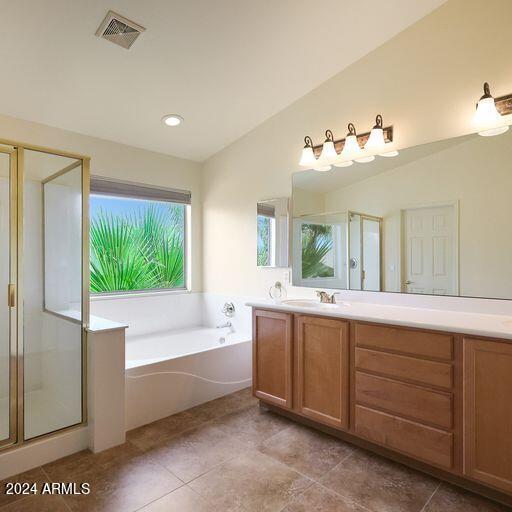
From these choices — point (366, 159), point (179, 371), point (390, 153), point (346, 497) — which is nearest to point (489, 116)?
point (390, 153)

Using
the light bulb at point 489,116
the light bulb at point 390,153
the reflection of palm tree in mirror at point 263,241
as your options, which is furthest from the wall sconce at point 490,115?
the reflection of palm tree in mirror at point 263,241

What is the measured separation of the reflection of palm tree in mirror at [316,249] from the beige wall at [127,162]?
1492mm

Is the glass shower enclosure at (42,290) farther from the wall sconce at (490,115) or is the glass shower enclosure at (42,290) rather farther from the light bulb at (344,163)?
the wall sconce at (490,115)

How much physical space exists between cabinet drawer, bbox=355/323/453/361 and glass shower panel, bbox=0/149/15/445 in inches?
81.3

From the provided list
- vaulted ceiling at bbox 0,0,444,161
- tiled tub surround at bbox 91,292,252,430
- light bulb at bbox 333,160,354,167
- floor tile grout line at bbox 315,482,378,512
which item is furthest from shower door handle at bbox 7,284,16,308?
light bulb at bbox 333,160,354,167

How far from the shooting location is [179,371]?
278cm

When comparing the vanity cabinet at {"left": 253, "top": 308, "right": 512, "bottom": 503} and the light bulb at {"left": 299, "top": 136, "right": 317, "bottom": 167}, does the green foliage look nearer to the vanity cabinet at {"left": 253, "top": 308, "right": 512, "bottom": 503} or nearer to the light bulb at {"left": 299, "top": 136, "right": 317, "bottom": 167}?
the light bulb at {"left": 299, "top": 136, "right": 317, "bottom": 167}

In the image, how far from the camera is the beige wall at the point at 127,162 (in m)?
2.89

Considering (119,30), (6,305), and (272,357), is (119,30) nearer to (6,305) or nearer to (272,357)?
(6,305)

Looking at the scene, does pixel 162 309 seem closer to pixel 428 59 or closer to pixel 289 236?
pixel 289 236

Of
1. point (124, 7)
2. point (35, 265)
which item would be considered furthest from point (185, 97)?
point (35, 265)

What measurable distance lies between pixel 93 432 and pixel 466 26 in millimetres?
3426

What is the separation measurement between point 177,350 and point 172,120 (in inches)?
86.9

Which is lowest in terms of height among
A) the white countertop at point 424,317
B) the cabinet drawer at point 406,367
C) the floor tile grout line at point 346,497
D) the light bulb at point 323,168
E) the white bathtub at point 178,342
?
the floor tile grout line at point 346,497
